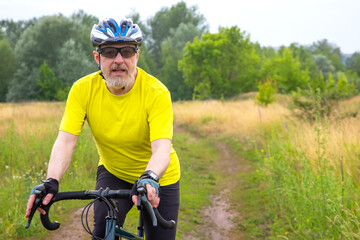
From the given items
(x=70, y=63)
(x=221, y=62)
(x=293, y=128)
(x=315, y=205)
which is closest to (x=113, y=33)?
(x=315, y=205)

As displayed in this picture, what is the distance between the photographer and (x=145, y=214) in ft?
8.75

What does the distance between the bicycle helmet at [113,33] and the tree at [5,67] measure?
51.9 meters

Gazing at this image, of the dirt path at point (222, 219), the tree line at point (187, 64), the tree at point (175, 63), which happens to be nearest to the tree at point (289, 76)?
the tree line at point (187, 64)

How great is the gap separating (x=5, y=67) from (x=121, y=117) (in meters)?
53.0

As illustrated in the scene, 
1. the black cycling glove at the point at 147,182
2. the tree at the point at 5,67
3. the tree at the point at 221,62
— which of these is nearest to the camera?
the black cycling glove at the point at 147,182

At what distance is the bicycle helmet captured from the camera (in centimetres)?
263

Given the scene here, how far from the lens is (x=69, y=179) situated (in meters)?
6.77

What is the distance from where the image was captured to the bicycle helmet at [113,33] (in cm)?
263

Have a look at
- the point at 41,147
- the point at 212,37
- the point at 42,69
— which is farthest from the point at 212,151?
the point at 42,69

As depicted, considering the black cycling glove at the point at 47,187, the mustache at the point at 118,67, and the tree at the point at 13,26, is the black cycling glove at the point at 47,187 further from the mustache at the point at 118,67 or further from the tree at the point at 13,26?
the tree at the point at 13,26

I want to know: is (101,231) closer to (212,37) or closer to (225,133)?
(225,133)

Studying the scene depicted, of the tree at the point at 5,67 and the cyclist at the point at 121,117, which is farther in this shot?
the tree at the point at 5,67

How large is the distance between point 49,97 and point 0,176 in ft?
127

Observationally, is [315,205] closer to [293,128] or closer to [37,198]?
[37,198]
